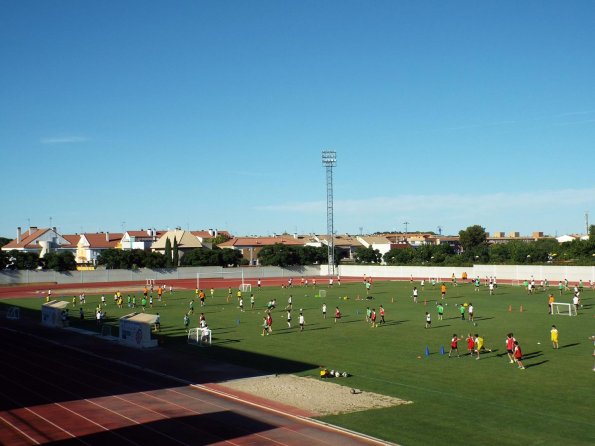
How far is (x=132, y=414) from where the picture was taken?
22.6 meters

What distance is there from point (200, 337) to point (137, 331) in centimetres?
367

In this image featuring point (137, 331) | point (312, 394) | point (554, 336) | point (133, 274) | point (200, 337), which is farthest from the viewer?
point (133, 274)

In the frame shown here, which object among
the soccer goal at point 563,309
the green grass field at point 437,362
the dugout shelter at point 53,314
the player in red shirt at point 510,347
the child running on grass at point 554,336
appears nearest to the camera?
the green grass field at point 437,362

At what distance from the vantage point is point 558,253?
120 meters

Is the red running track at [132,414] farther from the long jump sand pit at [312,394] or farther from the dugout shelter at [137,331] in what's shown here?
the dugout shelter at [137,331]

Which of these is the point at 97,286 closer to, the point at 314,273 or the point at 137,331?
the point at 314,273

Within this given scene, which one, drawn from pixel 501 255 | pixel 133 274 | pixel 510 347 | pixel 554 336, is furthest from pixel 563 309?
pixel 133 274

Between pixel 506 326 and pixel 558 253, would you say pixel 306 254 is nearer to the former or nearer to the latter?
pixel 558 253

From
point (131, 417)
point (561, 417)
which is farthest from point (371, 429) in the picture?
point (131, 417)

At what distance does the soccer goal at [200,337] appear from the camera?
37.9 meters

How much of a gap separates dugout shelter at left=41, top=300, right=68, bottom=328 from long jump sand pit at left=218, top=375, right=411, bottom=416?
82.0 ft

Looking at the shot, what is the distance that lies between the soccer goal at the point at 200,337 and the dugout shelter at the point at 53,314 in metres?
13.5

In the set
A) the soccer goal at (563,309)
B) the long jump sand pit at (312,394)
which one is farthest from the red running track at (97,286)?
the long jump sand pit at (312,394)

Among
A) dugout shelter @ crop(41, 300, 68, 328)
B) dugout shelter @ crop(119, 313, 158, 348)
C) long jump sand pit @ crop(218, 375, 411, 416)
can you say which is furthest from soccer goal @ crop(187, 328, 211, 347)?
dugout shelter @ crop(41, 300, 68, 328)
